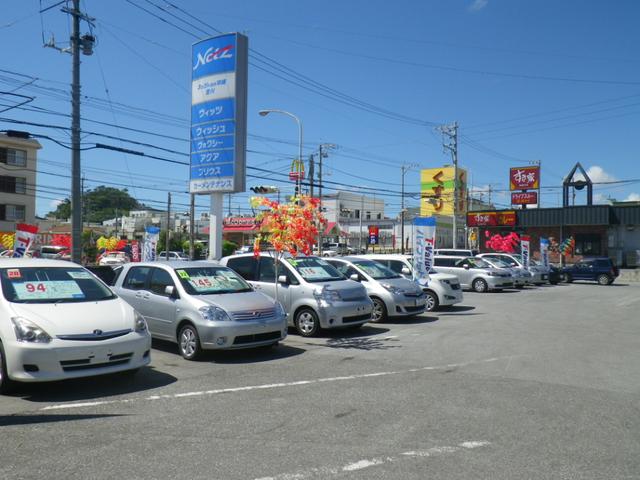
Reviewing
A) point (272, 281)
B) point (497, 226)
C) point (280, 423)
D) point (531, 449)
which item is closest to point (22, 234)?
point (272, 281)

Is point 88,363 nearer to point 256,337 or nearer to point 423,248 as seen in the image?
point 256,337

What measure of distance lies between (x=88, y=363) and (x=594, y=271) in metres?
30.4

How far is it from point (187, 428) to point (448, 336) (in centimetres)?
731

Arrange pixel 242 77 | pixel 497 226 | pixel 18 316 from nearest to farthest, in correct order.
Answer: pixel 18 316
pixel 242 77
pixel 497 226

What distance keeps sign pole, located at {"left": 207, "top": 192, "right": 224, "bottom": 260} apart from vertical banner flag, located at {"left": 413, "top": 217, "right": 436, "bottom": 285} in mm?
5919

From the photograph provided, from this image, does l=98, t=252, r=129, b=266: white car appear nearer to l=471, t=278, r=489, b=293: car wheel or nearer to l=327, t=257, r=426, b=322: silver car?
l=471, t=278, r=489, b=293: car wheel

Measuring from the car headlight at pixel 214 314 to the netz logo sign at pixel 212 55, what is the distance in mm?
10008

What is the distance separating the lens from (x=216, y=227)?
1650 cm

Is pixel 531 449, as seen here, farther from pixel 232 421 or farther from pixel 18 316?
pixel 18 316

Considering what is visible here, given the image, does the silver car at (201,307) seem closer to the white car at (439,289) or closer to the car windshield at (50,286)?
the car windshield at (50,286)

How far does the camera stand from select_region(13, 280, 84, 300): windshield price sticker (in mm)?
6984

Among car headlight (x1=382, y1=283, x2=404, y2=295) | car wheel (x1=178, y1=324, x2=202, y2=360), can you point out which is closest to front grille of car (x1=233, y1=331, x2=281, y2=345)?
car wheel (x1=178, y1=324, x2=202, y2=360)

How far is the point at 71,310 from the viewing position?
684cm

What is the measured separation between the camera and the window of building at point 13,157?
53.3 m
